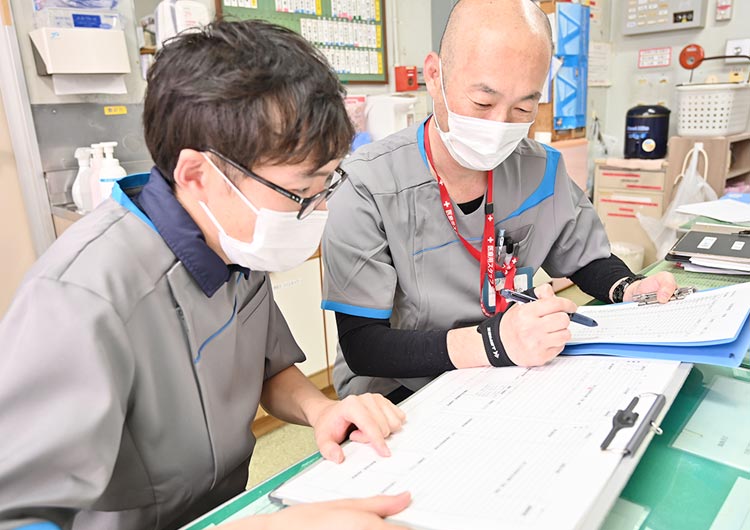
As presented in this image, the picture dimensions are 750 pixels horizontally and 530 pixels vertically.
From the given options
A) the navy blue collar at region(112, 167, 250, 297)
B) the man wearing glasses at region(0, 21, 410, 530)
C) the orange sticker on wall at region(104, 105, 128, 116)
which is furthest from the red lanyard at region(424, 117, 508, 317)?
the orange sticker on wall at region(104, 105, 128, 116)

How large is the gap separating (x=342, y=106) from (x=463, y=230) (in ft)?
1.72

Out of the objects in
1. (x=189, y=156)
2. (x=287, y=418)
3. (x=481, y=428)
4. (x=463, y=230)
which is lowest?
(x=287, y=418)

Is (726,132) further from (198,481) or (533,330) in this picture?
(198,481)

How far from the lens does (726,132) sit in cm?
302

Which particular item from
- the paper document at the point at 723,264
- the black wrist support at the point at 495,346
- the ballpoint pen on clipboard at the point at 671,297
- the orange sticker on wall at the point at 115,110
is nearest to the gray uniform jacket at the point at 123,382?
the black wrist support at the point at 495,346

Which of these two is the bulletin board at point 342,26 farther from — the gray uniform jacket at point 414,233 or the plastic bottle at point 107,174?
the gray uniform jacket at point 414,233

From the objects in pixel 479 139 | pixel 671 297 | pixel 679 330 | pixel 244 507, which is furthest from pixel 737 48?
pixel 244 507

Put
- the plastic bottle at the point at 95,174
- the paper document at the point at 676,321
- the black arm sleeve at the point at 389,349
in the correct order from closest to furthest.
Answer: the paper document at the point at 676,321 < the black arm sleeve at the point at 389,349 < the plastic bottle at the point at 95,174

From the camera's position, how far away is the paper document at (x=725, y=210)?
175 centimetres

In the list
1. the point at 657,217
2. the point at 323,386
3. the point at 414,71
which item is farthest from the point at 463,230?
the point at 657,217

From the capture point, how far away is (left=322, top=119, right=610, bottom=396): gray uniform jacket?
1.13 meters

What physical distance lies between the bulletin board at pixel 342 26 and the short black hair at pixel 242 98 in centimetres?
183

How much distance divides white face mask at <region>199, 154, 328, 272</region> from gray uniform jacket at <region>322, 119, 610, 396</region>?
29cm

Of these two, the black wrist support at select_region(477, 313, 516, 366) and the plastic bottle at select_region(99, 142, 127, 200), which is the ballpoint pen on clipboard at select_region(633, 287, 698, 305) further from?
the plastic bottle at select_region(99, 142, 127, 200)
